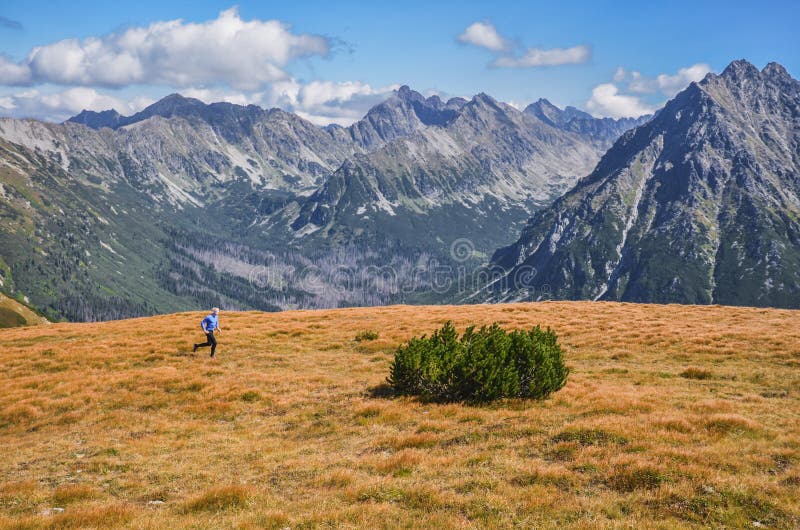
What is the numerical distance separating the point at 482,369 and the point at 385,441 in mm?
5922

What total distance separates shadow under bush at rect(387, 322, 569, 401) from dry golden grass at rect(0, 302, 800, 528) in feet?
2.87

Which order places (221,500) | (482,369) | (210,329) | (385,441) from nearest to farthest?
(221,500), (385,441), (482,369), (210,329)

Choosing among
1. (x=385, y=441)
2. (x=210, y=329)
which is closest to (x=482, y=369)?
(x=385, y=441)

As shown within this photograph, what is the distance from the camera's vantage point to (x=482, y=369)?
20609 mm

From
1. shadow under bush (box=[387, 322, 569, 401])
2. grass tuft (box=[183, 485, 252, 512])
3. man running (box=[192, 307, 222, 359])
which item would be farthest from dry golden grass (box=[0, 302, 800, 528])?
man running (box=[192, 307, 222, 359])

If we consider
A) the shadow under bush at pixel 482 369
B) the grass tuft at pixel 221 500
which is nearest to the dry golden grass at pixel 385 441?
the grass tuft at pixel 221 500

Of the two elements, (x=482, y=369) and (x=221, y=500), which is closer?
(x=221, y=500)

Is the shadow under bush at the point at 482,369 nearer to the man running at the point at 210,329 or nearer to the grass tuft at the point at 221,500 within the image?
the grass tuft at the point at 221,500

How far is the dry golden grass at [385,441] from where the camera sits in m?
11.0

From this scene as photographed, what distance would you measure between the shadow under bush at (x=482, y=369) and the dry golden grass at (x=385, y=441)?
87cm

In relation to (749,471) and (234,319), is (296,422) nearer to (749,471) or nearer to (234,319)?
(749,471)

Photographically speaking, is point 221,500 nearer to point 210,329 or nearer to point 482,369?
point 482,369

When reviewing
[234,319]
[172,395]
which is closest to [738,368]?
[172,395]

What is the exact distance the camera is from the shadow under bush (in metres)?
20.5
